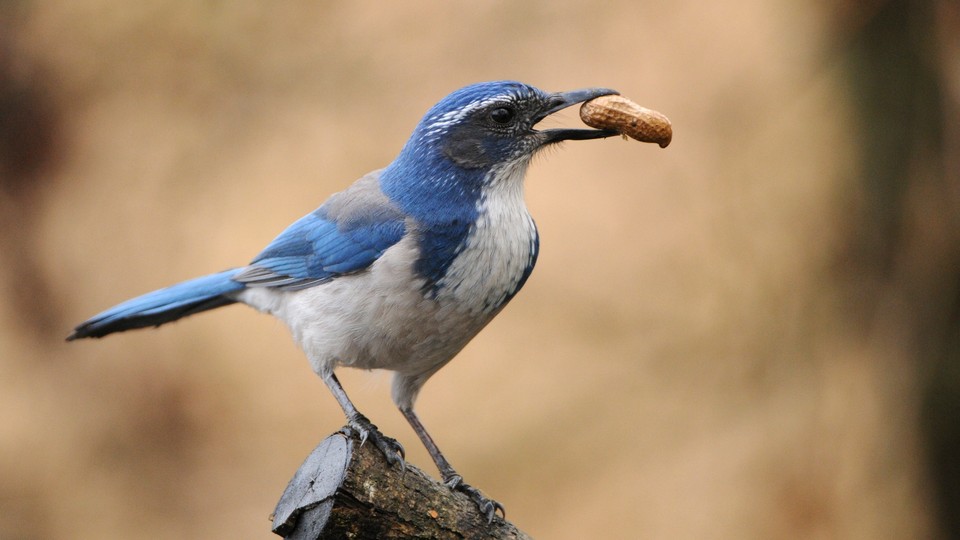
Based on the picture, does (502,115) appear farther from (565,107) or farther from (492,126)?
(565,107)

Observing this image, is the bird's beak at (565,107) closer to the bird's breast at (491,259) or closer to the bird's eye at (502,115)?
the bird's eye at (502,115)

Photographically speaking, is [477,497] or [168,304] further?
[168,304]

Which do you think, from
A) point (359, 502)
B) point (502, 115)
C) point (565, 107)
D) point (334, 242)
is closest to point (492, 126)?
point (502, 115)

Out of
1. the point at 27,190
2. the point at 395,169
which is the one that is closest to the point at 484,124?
the point at 395,169

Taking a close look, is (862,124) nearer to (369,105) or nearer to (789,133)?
(789,133)

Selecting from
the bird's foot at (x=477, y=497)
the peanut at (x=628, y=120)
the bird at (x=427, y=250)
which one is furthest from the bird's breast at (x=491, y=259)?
the bird's foot at (x=477, y=497)

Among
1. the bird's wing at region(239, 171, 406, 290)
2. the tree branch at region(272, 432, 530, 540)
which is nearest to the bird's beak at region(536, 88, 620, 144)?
the bird's wing at region(239, 171, 406, 290)
